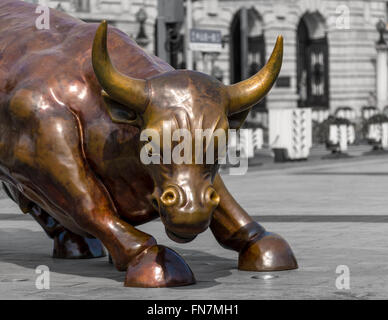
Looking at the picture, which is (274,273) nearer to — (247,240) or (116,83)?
(247,240)

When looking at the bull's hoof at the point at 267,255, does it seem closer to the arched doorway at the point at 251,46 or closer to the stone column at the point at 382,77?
the arched doorway at the point at 251,46

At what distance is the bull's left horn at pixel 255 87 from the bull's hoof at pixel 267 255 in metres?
1.33

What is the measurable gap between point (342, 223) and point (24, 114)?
4.74 metres

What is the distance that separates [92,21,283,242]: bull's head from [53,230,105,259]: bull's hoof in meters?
2.18

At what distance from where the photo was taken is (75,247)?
30.4 ft

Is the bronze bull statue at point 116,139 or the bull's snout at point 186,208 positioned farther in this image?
Result: the bronze bull statue at point 116,139

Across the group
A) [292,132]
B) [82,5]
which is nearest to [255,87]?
[292,132]

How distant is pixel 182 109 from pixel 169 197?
62cm

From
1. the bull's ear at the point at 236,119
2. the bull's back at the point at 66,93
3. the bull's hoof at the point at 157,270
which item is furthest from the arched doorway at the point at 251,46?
the bull's hoof at the point at 157,270

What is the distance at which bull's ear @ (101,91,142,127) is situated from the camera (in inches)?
290

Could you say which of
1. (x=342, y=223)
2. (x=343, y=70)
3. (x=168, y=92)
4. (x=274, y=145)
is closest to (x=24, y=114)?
(x=168, y=92)

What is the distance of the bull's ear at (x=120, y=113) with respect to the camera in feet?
24.1

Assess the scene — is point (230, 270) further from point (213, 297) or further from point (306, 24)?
point (306, 24)

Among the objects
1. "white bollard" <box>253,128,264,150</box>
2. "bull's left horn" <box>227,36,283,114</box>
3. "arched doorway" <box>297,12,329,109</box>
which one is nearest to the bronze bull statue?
"bull's left horn" <box>227,36,283,114</box>
